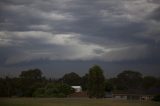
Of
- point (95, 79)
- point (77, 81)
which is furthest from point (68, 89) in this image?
point (77, 81)

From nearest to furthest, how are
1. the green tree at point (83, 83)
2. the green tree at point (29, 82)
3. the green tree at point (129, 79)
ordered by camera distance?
the green tree at point (29, 82) → the green tree at point (83, 83) → the green tree at point (129, 79)

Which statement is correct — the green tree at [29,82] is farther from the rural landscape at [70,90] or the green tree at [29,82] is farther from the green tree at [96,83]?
the green tree at [96,83]

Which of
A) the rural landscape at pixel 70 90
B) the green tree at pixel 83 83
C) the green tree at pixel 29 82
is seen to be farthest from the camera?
the green tree at pixel 83 83

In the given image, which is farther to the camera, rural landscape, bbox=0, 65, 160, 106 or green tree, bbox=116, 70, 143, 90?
green tree, bbox=116, 70, 143, 90

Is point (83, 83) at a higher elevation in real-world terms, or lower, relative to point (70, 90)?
higher

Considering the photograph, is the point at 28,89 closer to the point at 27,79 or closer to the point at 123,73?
the point at 27,79

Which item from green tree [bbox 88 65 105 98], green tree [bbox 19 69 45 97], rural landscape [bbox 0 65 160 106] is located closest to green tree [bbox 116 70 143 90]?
rural landscape [bbox 0 65 160 106]

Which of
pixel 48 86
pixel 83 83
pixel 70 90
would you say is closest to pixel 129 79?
pixel 83 83

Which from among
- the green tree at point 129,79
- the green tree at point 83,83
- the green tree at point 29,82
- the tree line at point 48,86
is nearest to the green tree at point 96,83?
the tree line at point 48,86

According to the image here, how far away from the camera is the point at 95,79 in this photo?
314 feet

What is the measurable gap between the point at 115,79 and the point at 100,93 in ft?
130

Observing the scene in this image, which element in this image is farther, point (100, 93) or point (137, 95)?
point (137, 95)

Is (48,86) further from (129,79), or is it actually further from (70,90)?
(129,79)

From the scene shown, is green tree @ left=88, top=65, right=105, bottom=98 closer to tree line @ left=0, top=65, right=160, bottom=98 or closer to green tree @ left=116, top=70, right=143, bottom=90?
tree line @ left=0, top=65, right=160, bottom=98
